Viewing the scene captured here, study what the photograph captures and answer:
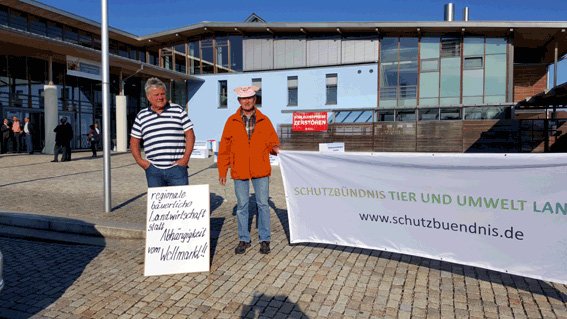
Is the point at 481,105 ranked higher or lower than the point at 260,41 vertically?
lower

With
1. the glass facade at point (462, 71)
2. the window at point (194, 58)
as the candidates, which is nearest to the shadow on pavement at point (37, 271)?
the glass facade at point (462, 71)

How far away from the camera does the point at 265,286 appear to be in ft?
11.9

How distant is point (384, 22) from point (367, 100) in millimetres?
4878

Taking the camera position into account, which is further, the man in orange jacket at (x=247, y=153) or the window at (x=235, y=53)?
the window at (x=235, y=53)

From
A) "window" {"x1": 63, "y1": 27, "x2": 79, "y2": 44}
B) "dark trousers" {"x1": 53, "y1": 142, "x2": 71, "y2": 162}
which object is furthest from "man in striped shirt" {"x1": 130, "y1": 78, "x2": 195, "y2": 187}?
"window" {"x1": 63, "y1": 27, "x2": 79, "y2": 44}

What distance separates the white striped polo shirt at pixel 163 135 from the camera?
14.2ft

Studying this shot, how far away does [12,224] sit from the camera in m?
5.95

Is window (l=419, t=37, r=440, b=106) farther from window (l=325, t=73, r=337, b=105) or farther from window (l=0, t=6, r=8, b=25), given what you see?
window (l=0, t=6, r=8, b=25)

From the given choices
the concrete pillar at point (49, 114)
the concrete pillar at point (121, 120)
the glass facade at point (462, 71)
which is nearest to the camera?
the concrete pillar at point (49, 114)

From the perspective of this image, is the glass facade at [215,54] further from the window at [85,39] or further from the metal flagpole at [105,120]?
the metal flagpole at [105,120]

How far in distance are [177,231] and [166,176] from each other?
69 cm

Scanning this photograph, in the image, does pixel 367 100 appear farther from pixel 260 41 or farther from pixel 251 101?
pixel 251 101

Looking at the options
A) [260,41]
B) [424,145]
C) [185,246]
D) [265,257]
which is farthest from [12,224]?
[260,41]

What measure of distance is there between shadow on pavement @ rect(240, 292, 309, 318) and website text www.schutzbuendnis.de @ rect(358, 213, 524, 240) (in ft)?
4.48
